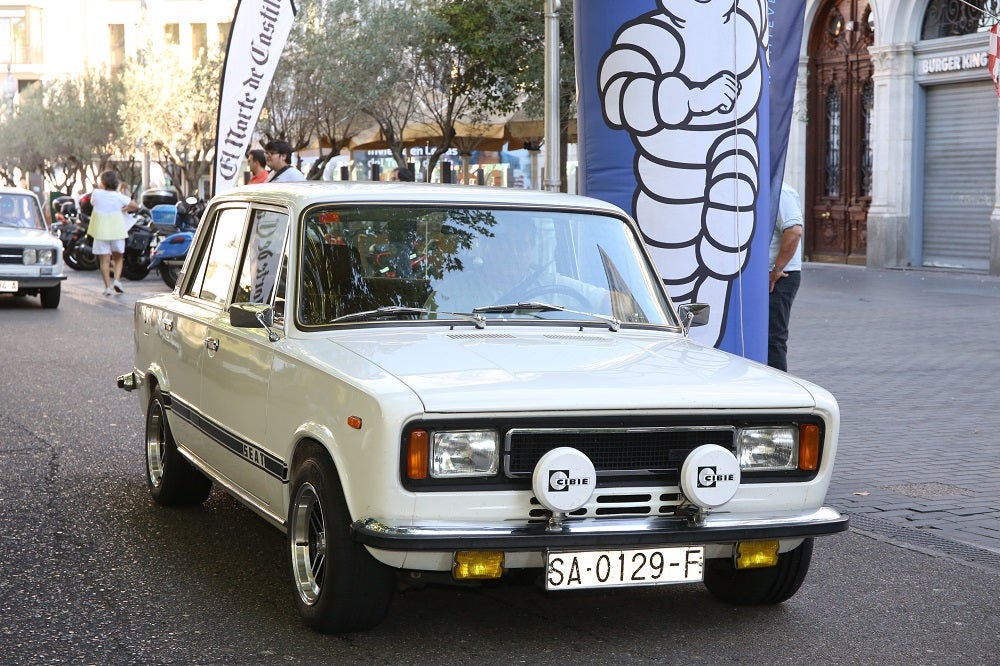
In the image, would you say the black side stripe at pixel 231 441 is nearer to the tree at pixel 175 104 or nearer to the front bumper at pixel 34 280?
the front bumper at pixel 34 280

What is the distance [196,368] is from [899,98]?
22.6 m

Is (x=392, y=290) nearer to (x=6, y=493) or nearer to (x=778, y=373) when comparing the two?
(x=778, y=373)

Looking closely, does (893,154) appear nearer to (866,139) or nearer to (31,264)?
(866,139)

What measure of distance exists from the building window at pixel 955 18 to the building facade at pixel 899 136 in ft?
0.07

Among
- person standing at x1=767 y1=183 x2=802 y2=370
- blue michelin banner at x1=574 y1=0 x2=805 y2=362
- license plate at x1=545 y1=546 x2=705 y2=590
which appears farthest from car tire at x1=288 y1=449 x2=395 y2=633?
person standing at x1=767 y1=183 x2=802 y2=370

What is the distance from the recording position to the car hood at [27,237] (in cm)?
1923

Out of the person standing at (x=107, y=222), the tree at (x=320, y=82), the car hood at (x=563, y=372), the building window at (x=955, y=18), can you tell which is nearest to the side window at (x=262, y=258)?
the car hood at (x=563, y=372)

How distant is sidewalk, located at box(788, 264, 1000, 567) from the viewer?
22.4 ft

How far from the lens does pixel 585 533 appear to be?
4.39 metres

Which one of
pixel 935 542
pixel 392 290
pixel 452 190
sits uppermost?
pixel 452 190

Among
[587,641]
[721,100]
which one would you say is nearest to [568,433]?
[587,641]

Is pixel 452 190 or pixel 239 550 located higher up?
pixel 452 190

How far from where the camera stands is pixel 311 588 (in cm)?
485

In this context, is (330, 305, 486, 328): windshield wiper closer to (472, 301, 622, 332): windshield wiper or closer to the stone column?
(472, 301, 622, 332): windshield wiper
